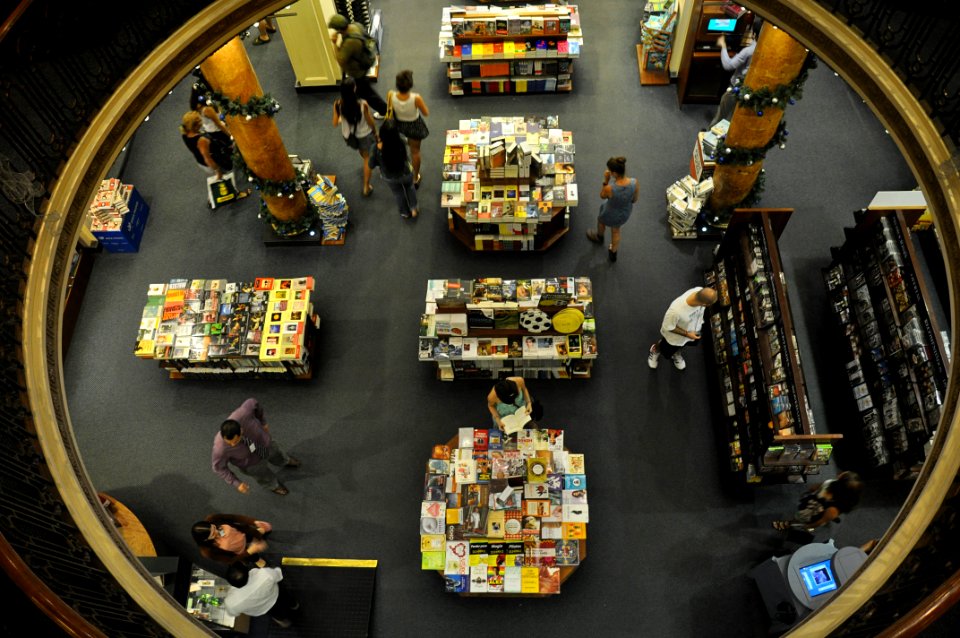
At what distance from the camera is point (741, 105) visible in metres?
7.52

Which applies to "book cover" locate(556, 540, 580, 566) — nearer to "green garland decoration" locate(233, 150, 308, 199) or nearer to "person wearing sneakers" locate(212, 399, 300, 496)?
"person wearing sneakers" locate(212, 399, 300, 496)

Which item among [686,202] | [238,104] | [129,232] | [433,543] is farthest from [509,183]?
[129,232]

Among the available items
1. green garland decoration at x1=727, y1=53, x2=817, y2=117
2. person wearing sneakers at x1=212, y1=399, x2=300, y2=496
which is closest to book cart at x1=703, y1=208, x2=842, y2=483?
green garland decoration at x1=727, y1=53, x2=817, y2=117

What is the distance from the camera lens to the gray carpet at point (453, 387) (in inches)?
269

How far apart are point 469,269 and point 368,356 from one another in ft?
5.88

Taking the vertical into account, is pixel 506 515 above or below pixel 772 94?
below

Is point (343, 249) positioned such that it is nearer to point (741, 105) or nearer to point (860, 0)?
point (741, 105)

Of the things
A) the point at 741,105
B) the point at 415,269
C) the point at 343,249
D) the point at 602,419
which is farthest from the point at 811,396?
the point at 343,249

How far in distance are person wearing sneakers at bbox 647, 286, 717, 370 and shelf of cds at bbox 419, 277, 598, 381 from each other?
31.5 inches

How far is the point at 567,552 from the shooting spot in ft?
21.5

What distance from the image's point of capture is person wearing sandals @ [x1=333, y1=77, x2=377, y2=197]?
7.84 metres

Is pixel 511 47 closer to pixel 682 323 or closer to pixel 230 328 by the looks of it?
pixel 682 323

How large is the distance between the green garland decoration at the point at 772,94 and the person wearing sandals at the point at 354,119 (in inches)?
176

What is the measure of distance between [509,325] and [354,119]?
3.27 metres
